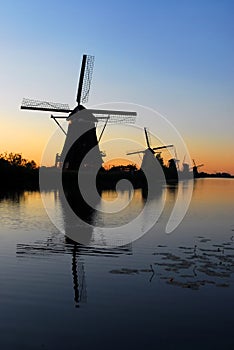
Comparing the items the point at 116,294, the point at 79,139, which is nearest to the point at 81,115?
the point at 79,139

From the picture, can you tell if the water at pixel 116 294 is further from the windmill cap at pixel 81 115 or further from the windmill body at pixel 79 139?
the windmill cap at pixel 81 115

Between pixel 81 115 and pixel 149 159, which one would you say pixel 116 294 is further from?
pixel 149 159

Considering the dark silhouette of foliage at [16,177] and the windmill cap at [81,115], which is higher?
the windmill cap at [81,115]

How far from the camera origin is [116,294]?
918 centimetres

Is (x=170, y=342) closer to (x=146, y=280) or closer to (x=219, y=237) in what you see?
(x=146, y=280)

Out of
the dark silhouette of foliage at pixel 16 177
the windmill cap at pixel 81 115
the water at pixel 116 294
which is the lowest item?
the water at pixel 116 294

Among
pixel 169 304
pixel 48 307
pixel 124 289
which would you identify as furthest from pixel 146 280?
pixel 48 307

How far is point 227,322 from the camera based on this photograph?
24.8ft

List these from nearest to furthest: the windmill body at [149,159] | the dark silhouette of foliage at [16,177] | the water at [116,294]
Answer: the water at [116,294] → the dark silhouette of foliage at [16,177] → the windmill body at [149,159]

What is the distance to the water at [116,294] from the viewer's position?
22.1ft

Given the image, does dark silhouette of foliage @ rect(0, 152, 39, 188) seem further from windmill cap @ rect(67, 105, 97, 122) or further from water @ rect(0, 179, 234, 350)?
water @ rect(0, 179, 234, 350)

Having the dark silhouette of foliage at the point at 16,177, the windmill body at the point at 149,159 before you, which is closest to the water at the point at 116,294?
the dark silhouette of foliage at the point at 16,177

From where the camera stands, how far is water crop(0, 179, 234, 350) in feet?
22.1

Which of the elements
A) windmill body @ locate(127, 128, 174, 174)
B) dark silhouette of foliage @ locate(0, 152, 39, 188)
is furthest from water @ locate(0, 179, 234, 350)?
Answer: windmill body @ locate(127, 128, 174, 174)
